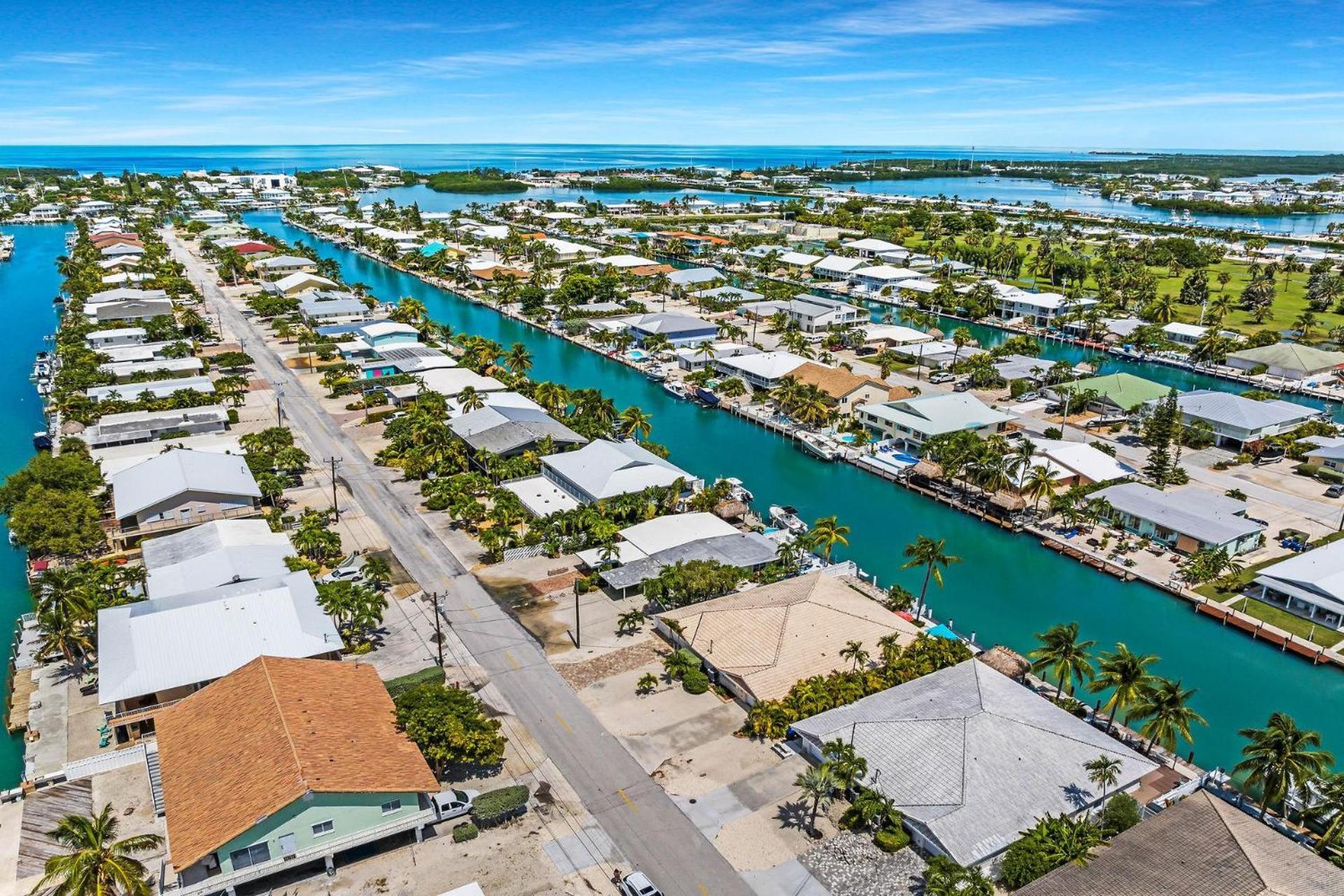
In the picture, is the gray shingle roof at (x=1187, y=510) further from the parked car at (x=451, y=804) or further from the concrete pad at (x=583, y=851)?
the parked car at (x=451, y=804)

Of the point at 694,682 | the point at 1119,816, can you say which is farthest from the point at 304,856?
the point at 1119,816

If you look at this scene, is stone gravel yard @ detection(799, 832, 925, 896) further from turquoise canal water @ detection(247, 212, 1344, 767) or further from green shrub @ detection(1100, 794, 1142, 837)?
turquoise canal water @ detection(247, 212, 1344, 767)

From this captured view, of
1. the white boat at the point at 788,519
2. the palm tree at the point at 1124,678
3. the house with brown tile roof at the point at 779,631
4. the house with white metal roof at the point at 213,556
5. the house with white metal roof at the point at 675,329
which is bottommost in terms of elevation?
the white boat at the point at 788,519

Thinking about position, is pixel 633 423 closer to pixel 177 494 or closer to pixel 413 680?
pixel 177 494

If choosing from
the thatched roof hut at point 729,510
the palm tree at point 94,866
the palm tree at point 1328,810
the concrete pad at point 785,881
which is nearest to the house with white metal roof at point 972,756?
the concrete pad at point 785,881

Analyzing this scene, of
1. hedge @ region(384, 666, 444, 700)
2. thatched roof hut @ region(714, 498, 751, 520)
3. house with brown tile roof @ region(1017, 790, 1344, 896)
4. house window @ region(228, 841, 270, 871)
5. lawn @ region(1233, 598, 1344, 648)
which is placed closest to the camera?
house with brown tile roof @ region(1017, 790, 1344, 896)

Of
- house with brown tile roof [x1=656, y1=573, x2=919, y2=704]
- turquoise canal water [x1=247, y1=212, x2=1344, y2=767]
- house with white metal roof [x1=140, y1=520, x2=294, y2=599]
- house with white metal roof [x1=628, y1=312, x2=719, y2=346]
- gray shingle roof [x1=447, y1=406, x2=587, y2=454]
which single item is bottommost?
turquoise canal water [x1=247, y1=212, x2=1344, y2=767]

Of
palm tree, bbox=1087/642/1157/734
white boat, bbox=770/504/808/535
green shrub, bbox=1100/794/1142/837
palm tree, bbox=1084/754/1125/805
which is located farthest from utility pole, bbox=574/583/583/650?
green shrub, bbox=1100/794/1142/837
